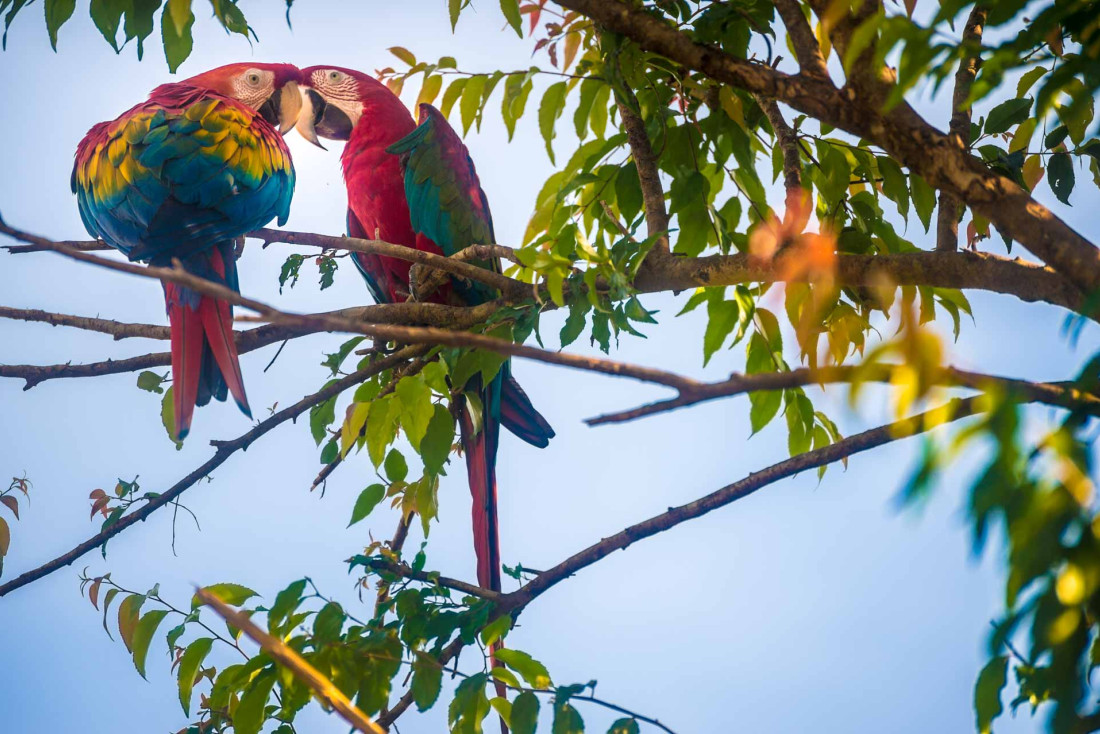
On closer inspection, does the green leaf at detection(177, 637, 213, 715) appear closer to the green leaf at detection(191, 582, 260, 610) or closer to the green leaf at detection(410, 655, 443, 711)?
the green leaf at detection(191, 582, 260, 610)

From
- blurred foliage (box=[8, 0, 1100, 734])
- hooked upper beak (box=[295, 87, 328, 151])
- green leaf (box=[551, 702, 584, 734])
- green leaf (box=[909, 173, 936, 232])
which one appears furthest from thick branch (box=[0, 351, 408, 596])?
hooked upper beak (box=[295, 87, 328, 151])

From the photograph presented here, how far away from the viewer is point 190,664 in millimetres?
969

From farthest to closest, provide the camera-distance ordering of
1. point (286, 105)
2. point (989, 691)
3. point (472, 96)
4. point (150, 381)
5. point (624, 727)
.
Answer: point (286, 105) < point (150, 381) < point (472, 96) < point (624, 727) < point (989, 691)

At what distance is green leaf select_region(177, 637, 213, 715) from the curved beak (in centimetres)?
128

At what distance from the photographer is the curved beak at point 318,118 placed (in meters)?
1.96

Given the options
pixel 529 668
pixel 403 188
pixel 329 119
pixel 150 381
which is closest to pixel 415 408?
pixel 529 668

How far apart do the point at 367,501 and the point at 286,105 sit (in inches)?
47.8

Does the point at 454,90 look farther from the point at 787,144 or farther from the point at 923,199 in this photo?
the point at 923,199

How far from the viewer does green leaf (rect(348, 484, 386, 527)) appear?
104 cm

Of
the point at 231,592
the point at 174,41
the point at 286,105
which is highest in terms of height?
the point at 286,105

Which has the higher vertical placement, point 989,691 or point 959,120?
point 959,120

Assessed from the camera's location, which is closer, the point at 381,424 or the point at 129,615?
the point at 381,424

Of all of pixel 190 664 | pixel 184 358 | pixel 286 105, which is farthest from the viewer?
pixel 286 105

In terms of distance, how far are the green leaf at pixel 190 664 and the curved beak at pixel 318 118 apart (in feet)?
4.20
